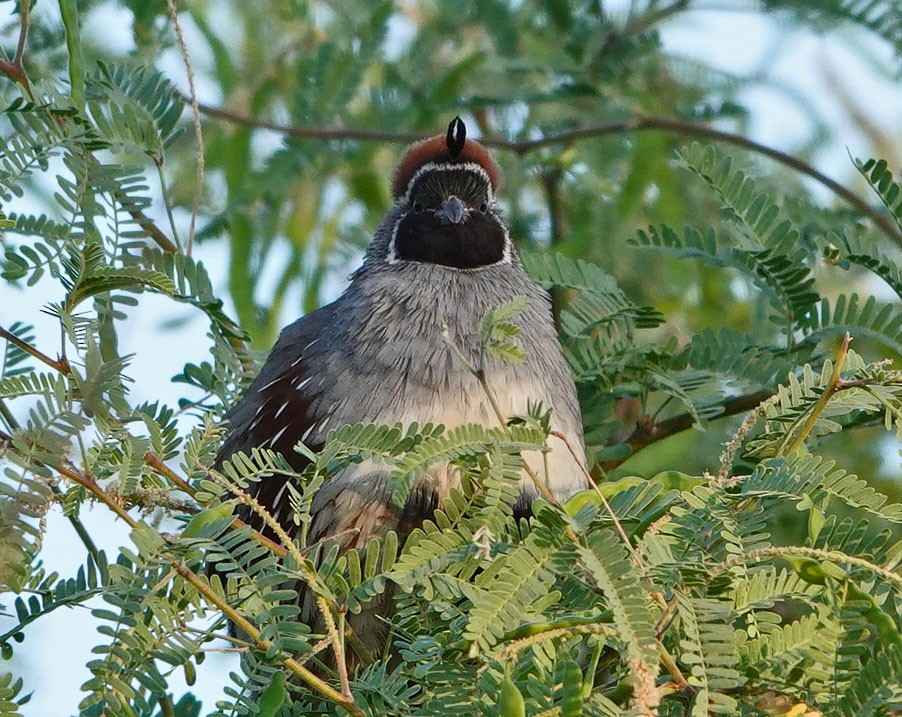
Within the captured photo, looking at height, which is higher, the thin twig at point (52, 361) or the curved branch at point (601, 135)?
the curved branch at point (601, 135)

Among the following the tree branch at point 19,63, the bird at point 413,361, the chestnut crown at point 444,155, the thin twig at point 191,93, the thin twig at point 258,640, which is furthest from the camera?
the chestnut crown at point 444,155

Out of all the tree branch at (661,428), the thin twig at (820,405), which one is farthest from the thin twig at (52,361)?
the tree branch at (661,428)

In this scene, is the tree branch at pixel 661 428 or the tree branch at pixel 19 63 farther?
the tree branch at pixel 661 428

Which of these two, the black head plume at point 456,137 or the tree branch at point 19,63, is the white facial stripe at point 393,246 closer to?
the black head plume at point 456,137

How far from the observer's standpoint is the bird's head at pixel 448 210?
14.1 ft

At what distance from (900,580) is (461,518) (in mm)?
775

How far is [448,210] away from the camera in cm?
422

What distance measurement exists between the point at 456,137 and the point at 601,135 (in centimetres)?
99

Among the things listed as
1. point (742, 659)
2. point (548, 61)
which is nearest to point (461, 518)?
point (742, 659)

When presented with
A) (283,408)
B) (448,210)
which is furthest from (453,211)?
(283,408)

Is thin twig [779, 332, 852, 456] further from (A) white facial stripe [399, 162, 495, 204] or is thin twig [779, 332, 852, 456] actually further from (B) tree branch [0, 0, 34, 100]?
(A) white facial stripe [399, 162, 495, 204]

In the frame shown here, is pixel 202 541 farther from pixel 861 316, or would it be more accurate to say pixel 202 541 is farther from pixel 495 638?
pixel 861 316

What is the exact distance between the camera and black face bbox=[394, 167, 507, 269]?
169 inches

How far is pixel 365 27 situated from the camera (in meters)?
5.09
